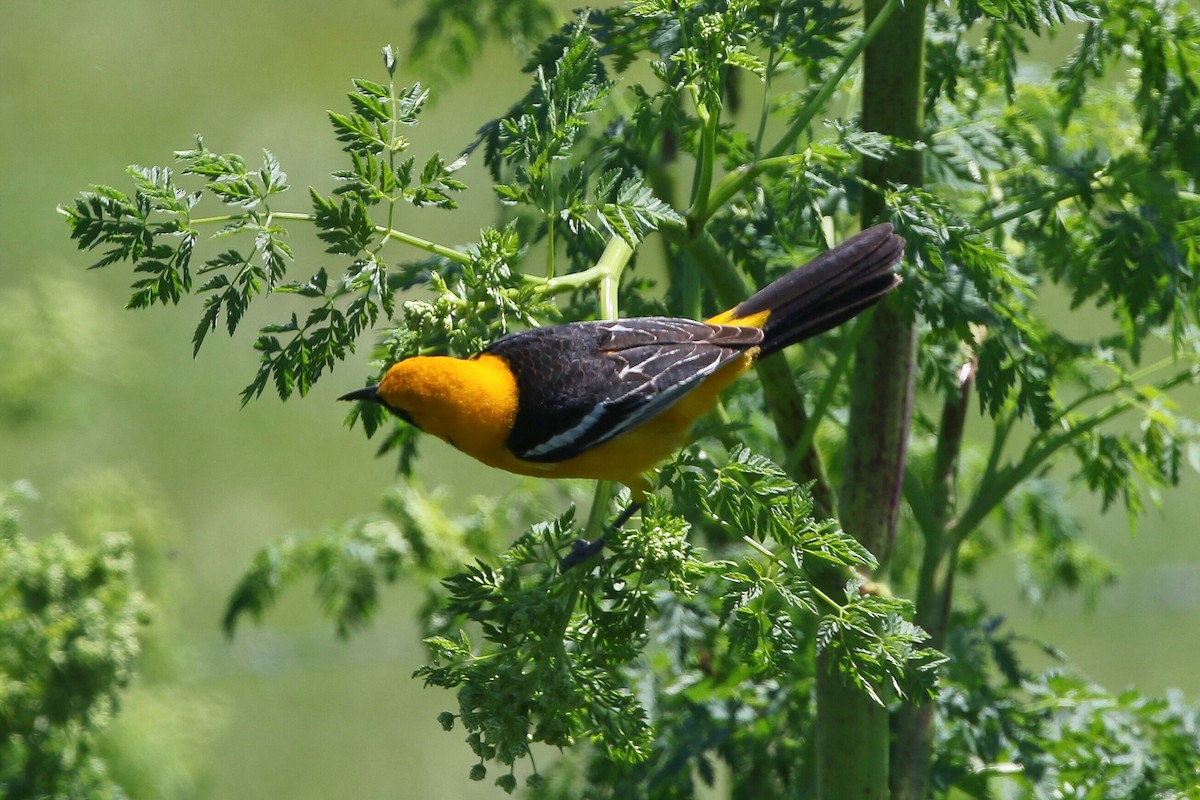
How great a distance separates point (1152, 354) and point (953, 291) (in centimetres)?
473

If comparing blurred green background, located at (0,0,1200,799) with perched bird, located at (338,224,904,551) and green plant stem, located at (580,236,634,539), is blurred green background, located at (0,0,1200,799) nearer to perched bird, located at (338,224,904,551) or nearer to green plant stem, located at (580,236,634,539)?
perched bird, located at (338,224,904,551)

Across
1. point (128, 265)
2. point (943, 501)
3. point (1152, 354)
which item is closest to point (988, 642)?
point (943, 501)

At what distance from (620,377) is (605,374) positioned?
3 cm

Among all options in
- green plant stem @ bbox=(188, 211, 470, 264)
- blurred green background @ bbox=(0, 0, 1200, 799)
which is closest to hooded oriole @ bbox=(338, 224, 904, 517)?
green plant stem @ bbox=(188, 211, 470, 264)

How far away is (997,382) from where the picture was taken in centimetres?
175

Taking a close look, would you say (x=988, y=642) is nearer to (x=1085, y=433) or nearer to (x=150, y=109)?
(x=1085, y=433)

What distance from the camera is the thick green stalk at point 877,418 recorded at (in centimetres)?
181

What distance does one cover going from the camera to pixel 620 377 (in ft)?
6.05

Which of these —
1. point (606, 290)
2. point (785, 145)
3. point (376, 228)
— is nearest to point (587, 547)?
point (606, 290)

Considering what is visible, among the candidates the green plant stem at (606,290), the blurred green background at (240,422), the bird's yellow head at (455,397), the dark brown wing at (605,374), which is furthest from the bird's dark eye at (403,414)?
the blurred green background at (240,422)

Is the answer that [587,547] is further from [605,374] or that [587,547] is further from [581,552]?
[605,374]

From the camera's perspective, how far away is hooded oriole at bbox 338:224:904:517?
1.77m

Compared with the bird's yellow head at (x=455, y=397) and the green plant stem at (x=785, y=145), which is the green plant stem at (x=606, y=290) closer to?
the green plant stem at (x=785, y=145)

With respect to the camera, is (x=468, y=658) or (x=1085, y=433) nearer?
(x=468, y=658)
